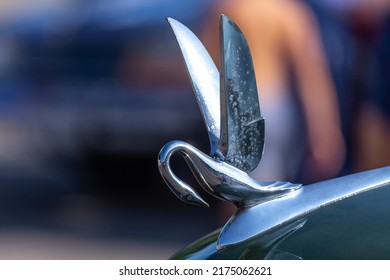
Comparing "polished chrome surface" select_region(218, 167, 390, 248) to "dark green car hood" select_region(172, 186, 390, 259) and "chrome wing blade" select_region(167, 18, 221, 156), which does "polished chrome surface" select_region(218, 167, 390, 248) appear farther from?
"chrome wing blade" select_region(167, 18, 221, 156)

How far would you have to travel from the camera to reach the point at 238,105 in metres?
1.44

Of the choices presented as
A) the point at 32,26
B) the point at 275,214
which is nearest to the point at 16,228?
the point at 32,26

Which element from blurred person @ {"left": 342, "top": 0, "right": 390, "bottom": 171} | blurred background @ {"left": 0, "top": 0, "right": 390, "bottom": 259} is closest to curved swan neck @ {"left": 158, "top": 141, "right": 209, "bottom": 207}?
blurred background @ {"left": 0, "top": 0, "right": 390, "bottom": 259}

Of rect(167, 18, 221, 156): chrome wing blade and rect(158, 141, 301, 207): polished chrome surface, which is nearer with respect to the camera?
rect(158, 141, 301, 207): polished chrome surface

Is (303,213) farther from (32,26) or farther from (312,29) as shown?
(32,26)

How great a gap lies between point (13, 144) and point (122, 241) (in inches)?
55.5

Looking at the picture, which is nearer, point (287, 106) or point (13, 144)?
point (287, 106)

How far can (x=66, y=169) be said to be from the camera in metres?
4.66

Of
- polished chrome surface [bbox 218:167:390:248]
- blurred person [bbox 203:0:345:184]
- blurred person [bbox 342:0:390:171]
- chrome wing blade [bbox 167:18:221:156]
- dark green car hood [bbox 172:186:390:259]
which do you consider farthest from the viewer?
blurred person [bbox 342:0:390:171]

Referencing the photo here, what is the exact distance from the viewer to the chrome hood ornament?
141 centimetres

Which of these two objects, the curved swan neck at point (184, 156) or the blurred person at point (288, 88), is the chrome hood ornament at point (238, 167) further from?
the blurred person at point (288, 88)

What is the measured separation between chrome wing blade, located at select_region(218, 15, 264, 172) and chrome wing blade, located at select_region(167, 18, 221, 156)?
0.28 ft

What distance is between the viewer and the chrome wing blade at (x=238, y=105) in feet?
4.68

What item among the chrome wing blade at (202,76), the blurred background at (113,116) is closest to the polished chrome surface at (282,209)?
the chrome wing blade at (202,76)
